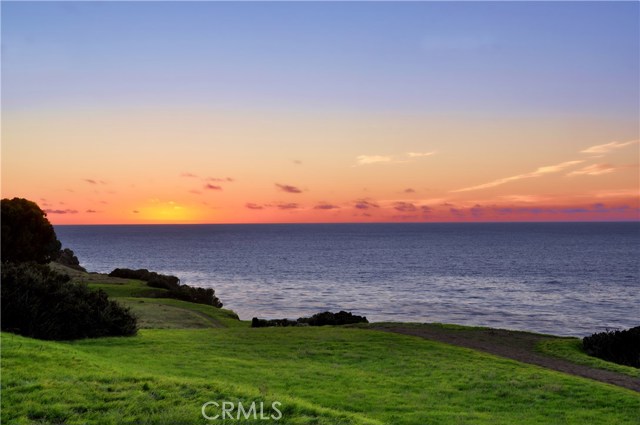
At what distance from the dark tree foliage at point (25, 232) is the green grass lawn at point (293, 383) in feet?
71.8

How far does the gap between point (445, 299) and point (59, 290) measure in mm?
51432

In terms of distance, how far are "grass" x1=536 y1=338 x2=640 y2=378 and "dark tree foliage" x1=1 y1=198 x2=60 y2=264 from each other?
35.6 metres

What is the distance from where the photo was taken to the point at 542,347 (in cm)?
2627

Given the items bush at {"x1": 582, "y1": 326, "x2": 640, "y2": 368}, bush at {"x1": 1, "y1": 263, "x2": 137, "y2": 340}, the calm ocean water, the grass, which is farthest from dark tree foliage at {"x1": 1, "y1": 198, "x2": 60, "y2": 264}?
bush at {"x1": 582, "y1": 326, "x2": 640, "y2": 368}

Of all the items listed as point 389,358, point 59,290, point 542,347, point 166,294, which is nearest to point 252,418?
point 389,358

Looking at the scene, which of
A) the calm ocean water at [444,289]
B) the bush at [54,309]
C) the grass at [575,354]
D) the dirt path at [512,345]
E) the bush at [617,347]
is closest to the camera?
the dirt path at [512,345]

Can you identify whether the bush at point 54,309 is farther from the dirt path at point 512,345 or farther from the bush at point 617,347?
the bush at point 617,347

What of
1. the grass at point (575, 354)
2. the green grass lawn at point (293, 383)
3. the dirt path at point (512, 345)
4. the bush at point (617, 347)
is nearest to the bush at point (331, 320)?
the dirt path at point (512, 345)

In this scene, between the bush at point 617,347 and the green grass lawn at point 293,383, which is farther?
the bush at point 617,347

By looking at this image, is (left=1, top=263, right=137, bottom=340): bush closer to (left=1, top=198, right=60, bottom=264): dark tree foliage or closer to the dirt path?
the dirt path

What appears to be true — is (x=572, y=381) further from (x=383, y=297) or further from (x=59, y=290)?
(x=383, y=297)

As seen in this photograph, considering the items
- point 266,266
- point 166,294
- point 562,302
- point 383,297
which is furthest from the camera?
point 266,266

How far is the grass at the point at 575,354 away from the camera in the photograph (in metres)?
21.7

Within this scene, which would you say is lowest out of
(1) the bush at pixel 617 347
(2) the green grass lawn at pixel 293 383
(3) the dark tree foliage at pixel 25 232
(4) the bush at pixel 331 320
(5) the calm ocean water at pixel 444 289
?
(5) the calm ocean water at pixel 444 289
